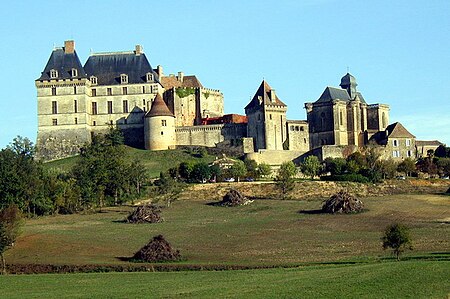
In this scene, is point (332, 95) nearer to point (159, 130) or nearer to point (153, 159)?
point (159, 130)

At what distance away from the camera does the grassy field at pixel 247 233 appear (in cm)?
5016

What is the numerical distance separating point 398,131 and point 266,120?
16800 mm

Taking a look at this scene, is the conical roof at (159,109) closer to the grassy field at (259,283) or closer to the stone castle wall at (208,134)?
the stone castle wall at (208,134)

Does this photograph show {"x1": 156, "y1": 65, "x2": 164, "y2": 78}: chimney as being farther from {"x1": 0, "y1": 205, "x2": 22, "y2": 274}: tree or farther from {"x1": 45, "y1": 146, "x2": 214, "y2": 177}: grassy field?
{"x1": 0, "y1": 205, "x2": 22, "y2": 274}: tree

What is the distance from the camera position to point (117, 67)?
118062 millimetres

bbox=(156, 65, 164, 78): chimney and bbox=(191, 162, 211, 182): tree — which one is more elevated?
bbox=(156, 65, 164, 78): chimney

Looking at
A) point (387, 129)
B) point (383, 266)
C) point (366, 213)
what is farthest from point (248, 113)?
point (383, 266)

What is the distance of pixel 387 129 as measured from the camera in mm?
116312

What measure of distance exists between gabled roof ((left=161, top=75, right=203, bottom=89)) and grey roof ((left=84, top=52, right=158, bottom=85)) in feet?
9.69

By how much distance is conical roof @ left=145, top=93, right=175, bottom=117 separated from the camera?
11318 centimetres

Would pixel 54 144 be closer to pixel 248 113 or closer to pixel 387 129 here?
pixel 248 113

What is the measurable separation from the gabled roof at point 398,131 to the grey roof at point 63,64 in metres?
37.9

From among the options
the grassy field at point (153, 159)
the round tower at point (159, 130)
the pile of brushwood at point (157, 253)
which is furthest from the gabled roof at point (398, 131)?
the pile of brushwood at point (157, 253)

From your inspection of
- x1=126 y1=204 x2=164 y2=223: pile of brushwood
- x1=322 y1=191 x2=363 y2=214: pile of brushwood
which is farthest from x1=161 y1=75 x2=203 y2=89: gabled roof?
x1=322 y1=191 x2=363 y2=214: pile of brushwood
